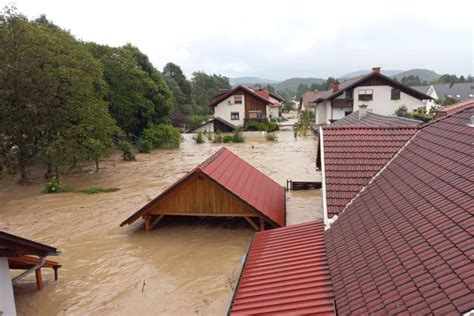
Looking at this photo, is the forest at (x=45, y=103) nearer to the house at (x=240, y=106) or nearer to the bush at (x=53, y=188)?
the bush at (x=53, y=188)

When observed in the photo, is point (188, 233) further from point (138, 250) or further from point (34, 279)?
point (34, 279)

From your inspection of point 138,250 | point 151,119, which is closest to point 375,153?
point 138,250

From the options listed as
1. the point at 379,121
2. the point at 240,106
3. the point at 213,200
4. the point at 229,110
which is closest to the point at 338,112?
the point at 240,106

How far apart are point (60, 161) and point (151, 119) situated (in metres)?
17.9

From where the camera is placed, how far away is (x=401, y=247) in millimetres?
5055

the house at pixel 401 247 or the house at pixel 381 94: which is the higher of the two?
the house at pixel 381 94

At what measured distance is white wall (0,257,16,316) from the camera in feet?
23.4

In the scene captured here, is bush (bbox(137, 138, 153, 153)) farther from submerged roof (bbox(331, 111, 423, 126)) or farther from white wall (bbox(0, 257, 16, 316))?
white wall (bbox(0, 257, 16, 316))

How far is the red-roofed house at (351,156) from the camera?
814 cm

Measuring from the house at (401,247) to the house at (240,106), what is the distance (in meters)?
43.0

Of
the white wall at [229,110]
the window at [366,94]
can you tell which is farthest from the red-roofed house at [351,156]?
the white wall at [229,110]

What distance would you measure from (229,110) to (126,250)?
41.4 meters

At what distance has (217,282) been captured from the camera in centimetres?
942

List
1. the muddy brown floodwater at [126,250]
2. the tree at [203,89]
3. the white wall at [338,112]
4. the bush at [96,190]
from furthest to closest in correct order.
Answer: the tree at [203,89], the white wall at [338,112], the bush at [96,190], the muddy brown floodwater at [126,250]
